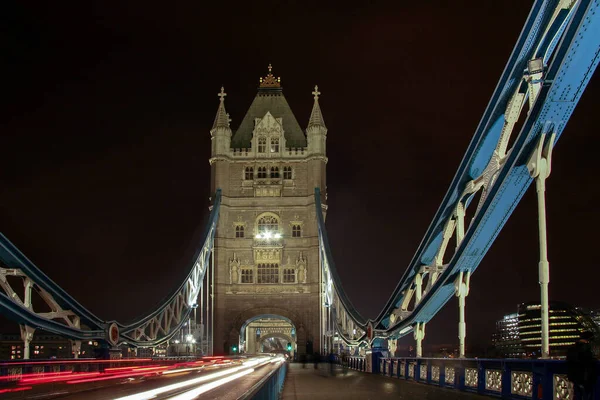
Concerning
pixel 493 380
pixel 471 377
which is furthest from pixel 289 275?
pixel 493 380

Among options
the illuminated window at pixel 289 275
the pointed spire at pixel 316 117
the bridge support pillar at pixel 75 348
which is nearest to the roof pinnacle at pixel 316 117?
the pointed spire at pixel 316 117

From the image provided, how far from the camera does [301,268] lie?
67.1 metres

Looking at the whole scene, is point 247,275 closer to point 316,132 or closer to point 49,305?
point 316,132

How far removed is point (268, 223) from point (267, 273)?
3931mm

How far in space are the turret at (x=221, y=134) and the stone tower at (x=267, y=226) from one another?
0.26ft

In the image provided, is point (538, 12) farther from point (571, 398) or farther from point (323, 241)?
point (323, 241)

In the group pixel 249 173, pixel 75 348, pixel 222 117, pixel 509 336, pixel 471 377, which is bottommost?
pixel 509 336

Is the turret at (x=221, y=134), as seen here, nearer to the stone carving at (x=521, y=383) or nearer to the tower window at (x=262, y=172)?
the tower window at (x=262, y=172)

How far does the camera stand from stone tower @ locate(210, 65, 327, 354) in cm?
6644

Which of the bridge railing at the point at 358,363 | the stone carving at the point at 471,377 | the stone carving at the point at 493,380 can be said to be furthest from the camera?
the bridge railing at the point at 358,363

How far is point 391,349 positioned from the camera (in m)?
37.6

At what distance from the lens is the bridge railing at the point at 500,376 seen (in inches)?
545

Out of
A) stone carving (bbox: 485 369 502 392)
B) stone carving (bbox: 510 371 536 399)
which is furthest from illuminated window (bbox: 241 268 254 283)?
stone carving (bbox: 510 371 536 399)

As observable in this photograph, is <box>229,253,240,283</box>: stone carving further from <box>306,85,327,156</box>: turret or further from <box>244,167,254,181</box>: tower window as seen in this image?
<box>306,85,327,156</box>: turret
